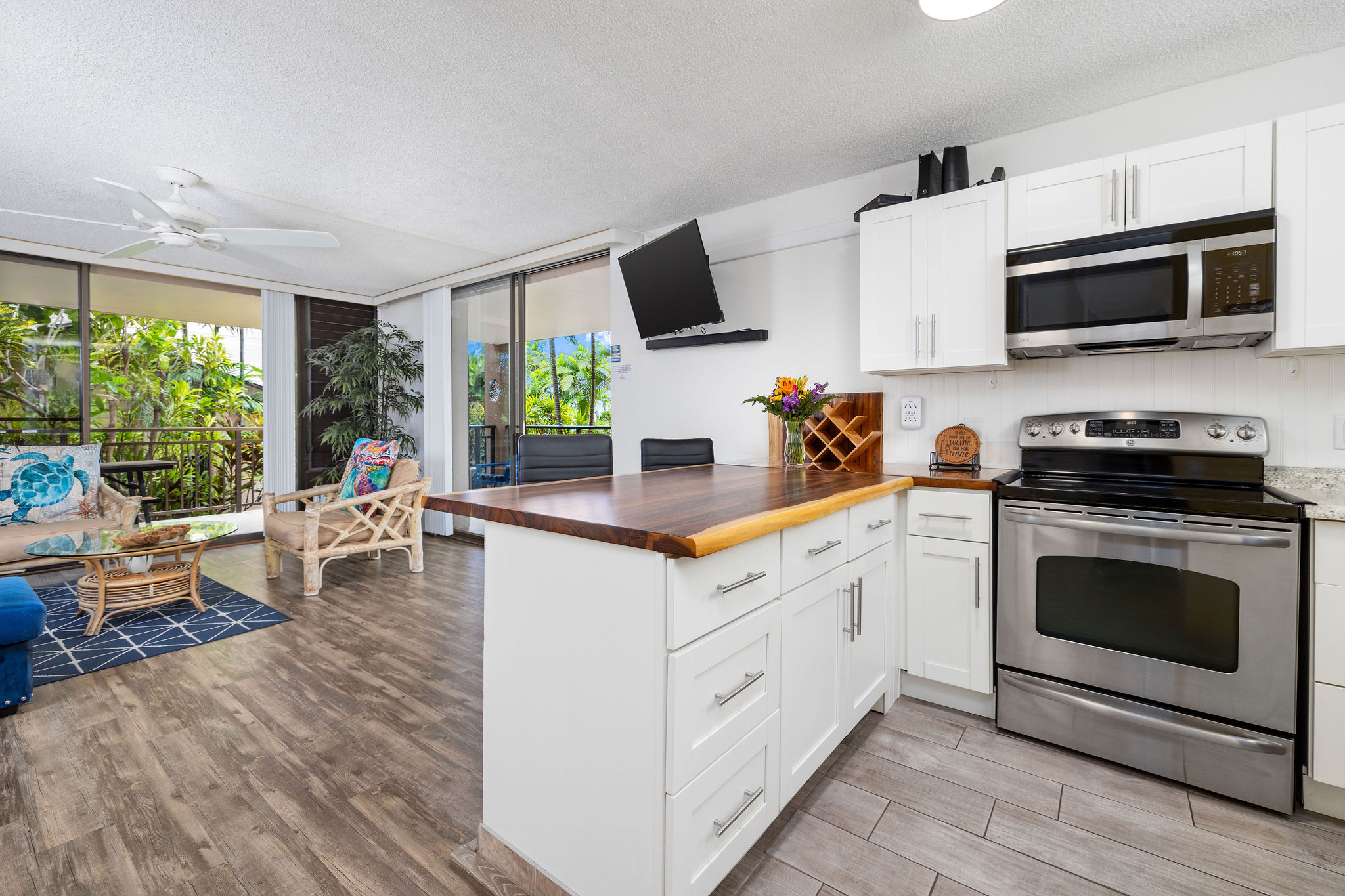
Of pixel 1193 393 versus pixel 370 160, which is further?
pixel 370 160

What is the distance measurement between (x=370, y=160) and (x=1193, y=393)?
395 centimetres

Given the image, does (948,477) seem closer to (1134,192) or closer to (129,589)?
(1134,192)

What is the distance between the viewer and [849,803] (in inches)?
68.1

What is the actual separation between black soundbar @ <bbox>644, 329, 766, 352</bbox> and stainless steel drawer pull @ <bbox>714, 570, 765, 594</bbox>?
7.74 feet

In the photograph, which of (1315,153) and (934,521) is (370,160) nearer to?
(934,521)

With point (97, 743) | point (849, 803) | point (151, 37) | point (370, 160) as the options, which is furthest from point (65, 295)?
point (849, 803)

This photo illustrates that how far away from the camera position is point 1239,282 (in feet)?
6.21

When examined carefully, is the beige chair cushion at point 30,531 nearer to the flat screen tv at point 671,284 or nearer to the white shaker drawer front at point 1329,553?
the flat screen tv at point 671,284

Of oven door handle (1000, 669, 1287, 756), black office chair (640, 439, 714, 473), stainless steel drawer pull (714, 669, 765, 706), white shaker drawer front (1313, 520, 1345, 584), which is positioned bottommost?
oven door handle (1000, 669, 1287, 756)

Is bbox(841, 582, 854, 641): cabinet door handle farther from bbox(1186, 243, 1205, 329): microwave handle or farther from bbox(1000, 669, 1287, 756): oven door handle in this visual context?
bbox(1186, 243, 1205, 329): microwave handle

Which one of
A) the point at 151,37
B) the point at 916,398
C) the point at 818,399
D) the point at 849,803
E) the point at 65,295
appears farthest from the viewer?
the point at 65,295

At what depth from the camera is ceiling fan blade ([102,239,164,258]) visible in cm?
331

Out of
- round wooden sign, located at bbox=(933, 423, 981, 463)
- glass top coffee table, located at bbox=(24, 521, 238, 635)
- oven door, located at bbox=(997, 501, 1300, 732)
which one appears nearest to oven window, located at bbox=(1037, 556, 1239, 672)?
oven door, located at bbox=(997, 501, 1300, 732)

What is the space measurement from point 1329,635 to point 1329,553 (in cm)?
24
